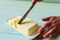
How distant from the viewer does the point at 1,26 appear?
919 millimetres

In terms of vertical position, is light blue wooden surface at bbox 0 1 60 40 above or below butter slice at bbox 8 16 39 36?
below

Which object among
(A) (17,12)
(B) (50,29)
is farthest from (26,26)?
(A) (17,12)

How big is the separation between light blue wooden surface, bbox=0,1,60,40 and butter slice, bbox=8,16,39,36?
1.2 inches

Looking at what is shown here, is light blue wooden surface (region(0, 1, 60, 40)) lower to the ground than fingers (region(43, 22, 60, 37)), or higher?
lower

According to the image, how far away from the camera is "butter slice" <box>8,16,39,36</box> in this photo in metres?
0.80

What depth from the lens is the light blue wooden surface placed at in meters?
0.84

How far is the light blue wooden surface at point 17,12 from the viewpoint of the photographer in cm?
84

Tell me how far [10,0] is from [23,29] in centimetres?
56

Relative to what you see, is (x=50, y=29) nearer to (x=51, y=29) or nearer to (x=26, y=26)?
(x=51, y=29)

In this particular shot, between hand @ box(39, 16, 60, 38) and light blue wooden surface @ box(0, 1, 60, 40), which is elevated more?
hand @ box(39, 16, 60, 38)

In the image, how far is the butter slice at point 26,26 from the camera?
0.80 meters

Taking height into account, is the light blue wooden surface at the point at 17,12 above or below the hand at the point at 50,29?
below

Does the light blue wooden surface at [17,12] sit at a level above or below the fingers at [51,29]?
below

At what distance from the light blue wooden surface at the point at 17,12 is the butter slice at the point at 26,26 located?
3cm
